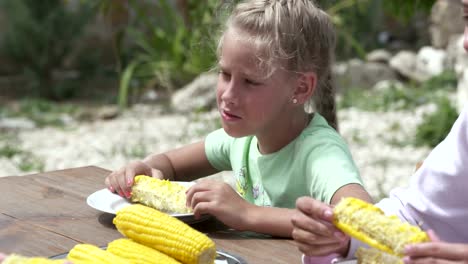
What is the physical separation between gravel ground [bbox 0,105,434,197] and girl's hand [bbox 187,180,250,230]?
2933 millimetres

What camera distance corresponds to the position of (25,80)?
383 inches

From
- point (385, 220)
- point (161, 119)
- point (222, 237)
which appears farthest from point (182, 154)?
point (161, 119)

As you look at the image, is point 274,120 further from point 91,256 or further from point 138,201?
point 91,256

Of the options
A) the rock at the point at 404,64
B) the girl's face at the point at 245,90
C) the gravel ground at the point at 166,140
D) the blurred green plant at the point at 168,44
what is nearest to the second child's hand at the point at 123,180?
the girl's face at the point at 245,90

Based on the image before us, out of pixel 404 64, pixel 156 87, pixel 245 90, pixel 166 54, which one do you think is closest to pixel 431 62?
pixel 404 64

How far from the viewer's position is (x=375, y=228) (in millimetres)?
1222

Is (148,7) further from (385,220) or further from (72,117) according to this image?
(385,220)

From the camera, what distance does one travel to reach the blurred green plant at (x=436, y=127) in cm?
568

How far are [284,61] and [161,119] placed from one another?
544cm

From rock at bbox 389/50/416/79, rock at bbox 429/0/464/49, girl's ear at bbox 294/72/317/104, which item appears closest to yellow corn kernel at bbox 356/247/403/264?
girl's ear at bbox 294/72/317/104

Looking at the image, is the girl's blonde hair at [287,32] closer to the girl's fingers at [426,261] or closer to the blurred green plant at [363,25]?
the girl's fingers at [426,261]

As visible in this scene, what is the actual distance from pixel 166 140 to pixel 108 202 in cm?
445

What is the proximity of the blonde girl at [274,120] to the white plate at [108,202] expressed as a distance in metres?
0.02

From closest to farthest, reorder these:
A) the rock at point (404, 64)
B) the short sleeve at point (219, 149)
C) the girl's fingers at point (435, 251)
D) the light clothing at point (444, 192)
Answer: the girl's fingers at point (435, 251) → the light clothing at point (444, 192) → the short sleeve at point (219, 149) → the rock at point (404, 64)
